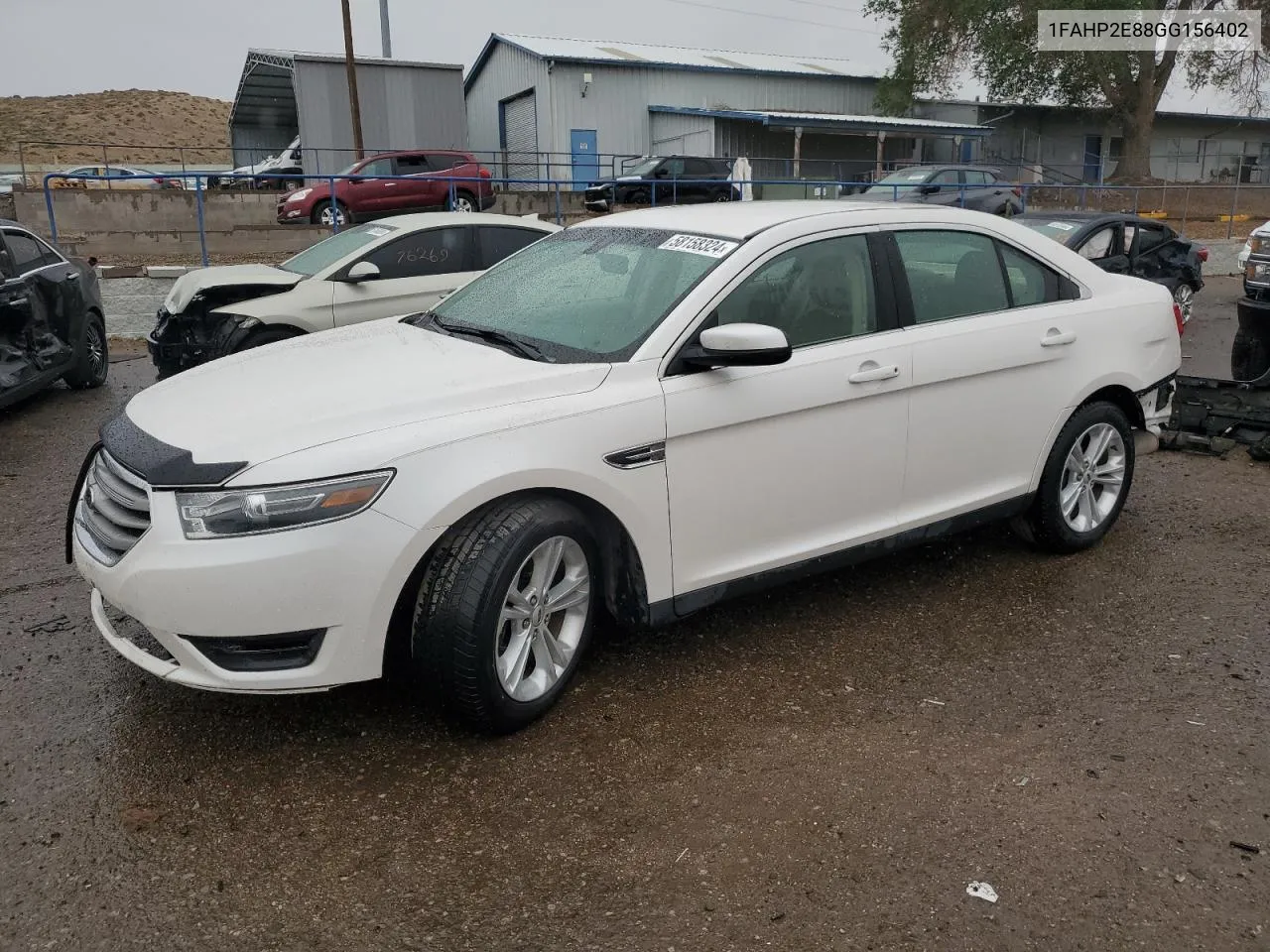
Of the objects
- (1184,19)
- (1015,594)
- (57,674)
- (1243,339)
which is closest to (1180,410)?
(1243,339)

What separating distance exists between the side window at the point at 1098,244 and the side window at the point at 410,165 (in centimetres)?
1403

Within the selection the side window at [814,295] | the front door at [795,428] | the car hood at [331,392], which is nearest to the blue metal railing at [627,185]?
the car hood at [331,392]

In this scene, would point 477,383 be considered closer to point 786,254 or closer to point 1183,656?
point 786,254

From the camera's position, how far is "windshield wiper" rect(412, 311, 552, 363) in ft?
12.3

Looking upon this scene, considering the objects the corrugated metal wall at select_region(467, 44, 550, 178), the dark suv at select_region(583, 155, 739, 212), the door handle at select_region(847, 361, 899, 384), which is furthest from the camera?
the corrugated metal wall at select_region(467, 44, 550, 178)

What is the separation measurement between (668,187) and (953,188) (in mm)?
6926

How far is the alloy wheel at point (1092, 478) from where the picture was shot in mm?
4984

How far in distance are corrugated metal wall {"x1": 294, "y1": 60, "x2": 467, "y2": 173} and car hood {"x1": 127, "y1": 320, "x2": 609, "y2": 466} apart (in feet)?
89.4

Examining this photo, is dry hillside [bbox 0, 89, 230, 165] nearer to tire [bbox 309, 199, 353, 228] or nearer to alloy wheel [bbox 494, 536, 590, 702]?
tire [bbox 309, 199, 353, 228]

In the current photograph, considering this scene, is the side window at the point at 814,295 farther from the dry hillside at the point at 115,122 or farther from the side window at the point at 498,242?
the dry hillside at the point at 115,122

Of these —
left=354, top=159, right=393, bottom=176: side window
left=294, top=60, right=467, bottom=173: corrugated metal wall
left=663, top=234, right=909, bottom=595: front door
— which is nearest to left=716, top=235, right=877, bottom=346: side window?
left=663, top=234, right=909, bottom=595: front door

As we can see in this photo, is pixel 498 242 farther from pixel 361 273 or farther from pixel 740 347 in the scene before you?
pixel 740 347

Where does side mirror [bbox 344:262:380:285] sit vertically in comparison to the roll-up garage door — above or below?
below

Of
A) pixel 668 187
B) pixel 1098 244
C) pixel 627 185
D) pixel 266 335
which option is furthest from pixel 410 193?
pixel 1098 244
